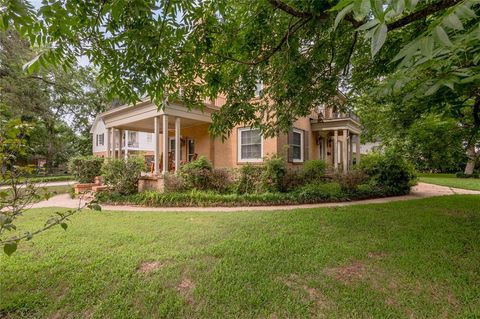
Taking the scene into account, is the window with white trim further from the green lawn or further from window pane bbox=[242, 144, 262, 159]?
the green lawn

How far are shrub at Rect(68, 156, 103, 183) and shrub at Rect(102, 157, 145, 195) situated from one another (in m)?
3.40

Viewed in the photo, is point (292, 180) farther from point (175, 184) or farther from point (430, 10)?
Answer: point (430, 10)

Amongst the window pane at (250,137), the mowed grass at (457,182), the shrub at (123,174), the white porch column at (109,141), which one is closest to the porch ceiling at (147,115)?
the white porch column at (109,141)

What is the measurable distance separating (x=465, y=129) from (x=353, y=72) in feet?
8.40

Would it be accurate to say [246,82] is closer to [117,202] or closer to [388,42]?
[388,42]

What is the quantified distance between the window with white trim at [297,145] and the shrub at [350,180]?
2.74 meters

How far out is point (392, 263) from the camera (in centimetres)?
368

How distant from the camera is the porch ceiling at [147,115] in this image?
1037 cm

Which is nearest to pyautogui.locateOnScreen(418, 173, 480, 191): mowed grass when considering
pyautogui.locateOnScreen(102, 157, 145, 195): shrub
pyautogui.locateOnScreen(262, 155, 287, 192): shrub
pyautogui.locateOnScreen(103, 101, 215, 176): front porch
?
pyautogui.locateOnScreen(262, 155, 287, 192): shrub

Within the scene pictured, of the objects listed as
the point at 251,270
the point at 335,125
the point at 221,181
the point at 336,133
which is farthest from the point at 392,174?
the point at 251,270

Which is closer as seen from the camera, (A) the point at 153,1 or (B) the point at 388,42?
(A) the point at 153,1

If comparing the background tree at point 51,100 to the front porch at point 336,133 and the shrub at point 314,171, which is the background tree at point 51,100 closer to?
the shrub at point 314,171

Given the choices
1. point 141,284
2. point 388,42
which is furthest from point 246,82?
point 141,284

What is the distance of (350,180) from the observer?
30.8ft
